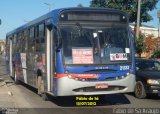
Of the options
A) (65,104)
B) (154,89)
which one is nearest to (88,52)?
(65,104)

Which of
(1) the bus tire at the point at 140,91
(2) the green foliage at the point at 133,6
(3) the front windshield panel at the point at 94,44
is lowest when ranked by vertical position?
(1) the bus tire at the point at 140,91

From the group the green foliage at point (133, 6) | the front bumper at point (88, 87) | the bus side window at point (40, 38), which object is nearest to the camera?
the front bumper at point (88, 87)

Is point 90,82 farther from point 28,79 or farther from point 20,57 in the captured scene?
point 20,57

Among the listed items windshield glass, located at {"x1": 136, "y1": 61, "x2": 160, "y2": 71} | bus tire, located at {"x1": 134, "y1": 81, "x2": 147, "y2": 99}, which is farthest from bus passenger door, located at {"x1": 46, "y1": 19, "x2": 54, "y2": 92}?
windshield glass, located at {"x1": 136, "y1": 61, "x2": 160, "y2": 71}

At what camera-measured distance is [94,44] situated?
11.5 metres

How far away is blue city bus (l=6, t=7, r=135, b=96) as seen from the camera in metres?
11.3

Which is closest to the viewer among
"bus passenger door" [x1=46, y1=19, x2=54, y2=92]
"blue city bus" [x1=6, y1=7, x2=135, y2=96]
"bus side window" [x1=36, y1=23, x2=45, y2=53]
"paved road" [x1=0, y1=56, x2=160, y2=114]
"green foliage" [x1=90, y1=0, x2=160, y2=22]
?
"blue city bus" [x1=6, y1=7, x2=135, y2=96]

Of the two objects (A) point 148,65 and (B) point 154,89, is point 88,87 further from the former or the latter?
(A) point 148,65

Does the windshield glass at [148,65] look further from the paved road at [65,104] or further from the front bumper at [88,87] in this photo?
the front bumper at [88,87]

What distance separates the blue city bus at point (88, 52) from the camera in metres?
11.3

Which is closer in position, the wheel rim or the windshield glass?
the wheel rim

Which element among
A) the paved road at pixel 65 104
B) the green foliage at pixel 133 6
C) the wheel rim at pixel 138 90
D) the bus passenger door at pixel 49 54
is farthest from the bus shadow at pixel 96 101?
the green foliage at pixel 133 6

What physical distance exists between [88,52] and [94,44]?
32 cm

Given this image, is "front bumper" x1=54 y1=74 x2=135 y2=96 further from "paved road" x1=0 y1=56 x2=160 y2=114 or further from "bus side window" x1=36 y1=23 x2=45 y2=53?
"bus side window" x1=36 y1=23 x2=45 y2=53
